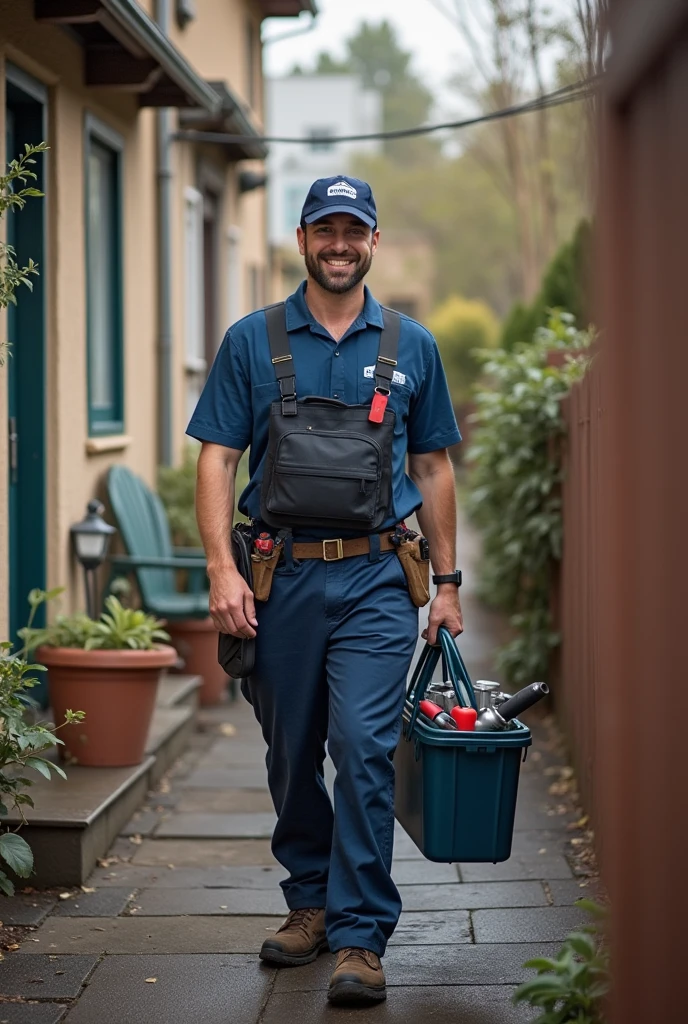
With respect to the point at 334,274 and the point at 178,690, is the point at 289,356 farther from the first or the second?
the point at 178,690

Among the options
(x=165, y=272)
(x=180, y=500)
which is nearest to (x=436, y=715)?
(x=180, y=500)

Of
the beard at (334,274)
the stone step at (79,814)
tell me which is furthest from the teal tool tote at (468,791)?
the stone step at (79,814)

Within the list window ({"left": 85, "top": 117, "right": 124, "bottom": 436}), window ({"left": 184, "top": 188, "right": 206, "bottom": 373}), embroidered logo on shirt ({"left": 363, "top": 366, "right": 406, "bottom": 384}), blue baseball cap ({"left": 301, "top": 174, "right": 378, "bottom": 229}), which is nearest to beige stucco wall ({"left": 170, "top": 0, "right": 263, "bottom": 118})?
window ({"left": 184, "top": 188, "right": 206, "bottom": 373})

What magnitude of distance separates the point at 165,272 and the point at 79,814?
5.15 metres

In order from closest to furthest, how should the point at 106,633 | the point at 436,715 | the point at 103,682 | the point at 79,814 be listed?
the point at 436,715
the point at 79,814
the point at 103,682
the point at 106,633

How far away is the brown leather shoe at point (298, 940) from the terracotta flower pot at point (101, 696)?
1617 millimetres

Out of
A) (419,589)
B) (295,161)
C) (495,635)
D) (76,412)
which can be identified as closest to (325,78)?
(295,161)

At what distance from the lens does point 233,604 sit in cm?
395

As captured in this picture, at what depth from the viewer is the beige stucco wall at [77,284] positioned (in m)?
6.20

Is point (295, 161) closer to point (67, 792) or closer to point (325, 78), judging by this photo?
point (325, 78)

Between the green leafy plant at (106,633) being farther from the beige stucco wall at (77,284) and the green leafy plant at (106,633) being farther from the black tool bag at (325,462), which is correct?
the black tool bag at (325,462)

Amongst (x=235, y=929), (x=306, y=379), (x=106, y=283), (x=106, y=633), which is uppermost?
(x=106, y=283)

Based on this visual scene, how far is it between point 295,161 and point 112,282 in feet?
131

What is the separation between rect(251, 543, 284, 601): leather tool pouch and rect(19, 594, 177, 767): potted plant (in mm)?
1696
